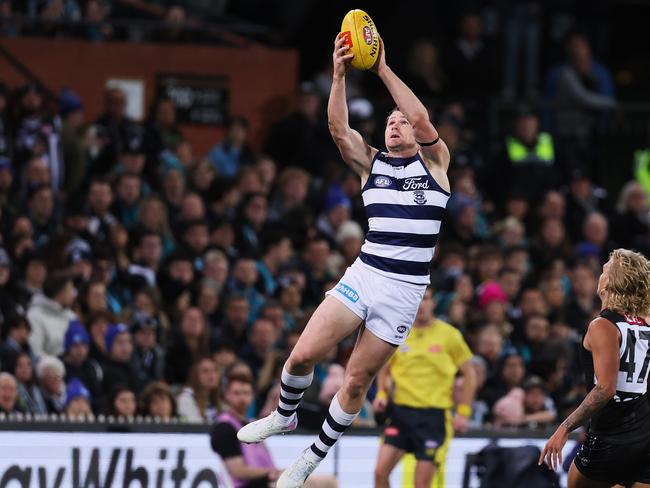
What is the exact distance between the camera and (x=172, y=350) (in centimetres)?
1459

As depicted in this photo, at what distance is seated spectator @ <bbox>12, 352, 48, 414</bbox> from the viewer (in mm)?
13180

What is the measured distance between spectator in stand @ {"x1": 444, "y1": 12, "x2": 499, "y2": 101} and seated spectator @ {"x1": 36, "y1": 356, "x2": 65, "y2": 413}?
346 inches

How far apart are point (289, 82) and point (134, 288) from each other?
5.19 m

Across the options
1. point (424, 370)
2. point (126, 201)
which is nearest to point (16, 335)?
point (126, 201)

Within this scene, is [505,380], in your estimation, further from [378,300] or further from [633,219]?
[378,300]

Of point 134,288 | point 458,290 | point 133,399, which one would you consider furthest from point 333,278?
point 133,399

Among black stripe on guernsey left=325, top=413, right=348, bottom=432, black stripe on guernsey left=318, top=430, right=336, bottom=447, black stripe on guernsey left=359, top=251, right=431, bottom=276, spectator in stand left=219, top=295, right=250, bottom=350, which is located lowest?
spectator in stand left=219, top=295, right=250, bottom=350

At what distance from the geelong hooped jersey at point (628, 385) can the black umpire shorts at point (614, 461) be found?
0.06 metres

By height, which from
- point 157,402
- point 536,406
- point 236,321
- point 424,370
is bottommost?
point 536,406

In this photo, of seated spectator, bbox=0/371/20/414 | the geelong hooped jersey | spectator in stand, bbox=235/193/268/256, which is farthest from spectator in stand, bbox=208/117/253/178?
the geelong hooped jersey

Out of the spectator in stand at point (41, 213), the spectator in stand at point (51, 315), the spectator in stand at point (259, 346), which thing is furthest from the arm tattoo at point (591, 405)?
the spectator in stand at point (41, 213)

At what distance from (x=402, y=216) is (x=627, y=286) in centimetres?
145

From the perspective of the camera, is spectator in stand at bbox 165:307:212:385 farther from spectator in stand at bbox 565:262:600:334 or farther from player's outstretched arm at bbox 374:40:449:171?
player's outstretched arm at bbox 374:40:449:171

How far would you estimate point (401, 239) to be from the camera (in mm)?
9906
